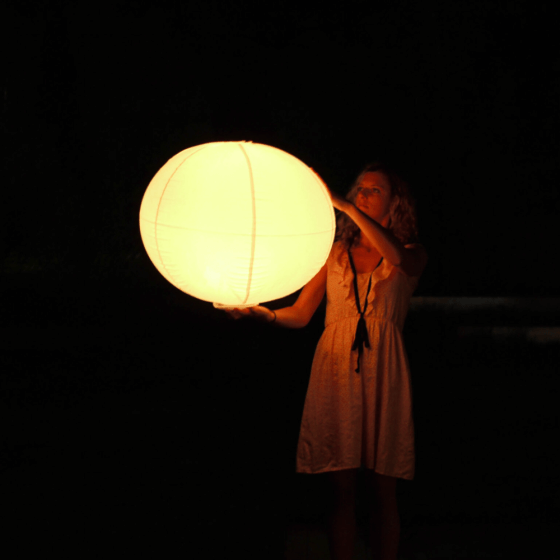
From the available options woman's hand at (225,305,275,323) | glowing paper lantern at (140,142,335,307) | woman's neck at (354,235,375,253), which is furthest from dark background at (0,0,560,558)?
glowing paper lantern at (140,142,335,307)

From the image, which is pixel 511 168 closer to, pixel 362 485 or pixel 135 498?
pixel 362 485

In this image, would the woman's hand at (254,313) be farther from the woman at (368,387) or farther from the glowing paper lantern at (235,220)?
the glowing paper lantern at (235,220)

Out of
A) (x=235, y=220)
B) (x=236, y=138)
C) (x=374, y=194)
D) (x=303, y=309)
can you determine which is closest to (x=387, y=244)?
(x=374, y=194)

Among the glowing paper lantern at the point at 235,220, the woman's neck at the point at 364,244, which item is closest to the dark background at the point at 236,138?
the woman's neck at the point at 364,244

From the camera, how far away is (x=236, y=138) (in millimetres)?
2219

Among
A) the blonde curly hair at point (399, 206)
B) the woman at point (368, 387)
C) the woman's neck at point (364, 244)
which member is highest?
the blonde curly hair at point (399, 206)

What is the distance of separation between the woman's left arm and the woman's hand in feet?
1.28

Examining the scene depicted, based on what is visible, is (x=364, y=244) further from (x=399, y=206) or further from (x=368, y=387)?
(x=368, y=387)

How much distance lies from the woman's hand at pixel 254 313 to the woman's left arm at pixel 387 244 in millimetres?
390

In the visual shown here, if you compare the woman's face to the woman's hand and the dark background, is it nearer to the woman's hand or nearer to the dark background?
the woman's hand

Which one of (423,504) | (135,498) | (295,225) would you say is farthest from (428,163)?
(135,498)

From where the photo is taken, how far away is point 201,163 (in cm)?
108

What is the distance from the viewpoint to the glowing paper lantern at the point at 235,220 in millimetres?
1029

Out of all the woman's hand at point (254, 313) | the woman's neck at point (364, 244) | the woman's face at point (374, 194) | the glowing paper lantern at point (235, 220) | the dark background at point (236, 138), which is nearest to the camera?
the glowing paper lantern at point (235, 220)
